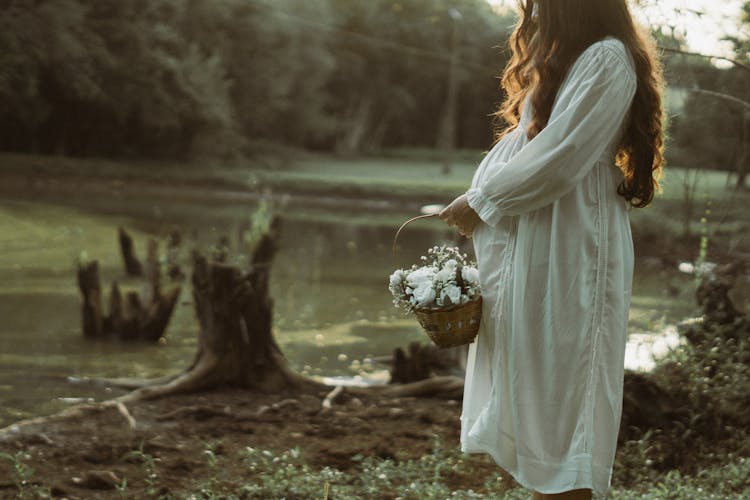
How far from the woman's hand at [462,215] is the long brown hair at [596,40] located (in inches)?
12.5

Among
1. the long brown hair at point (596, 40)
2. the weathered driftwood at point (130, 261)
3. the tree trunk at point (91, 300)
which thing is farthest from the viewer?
the weathered driftwood at point (130, 261)

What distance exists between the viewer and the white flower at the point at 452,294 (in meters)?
3.14

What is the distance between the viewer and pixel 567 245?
3119 millimetres

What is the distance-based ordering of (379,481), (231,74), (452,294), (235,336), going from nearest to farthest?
(452,294) < (379,481) < (235,336) < (231,74)

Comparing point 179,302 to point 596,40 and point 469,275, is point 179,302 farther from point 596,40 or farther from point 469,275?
point 596,40

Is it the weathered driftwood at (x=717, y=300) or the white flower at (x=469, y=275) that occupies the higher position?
the white flower at (x=469, y=275)

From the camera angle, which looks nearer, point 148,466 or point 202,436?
point 148,466

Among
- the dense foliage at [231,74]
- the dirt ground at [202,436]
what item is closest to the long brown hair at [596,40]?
the dirt ground at [202,436]

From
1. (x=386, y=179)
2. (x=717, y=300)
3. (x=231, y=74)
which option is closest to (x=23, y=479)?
(x=717, y=300)

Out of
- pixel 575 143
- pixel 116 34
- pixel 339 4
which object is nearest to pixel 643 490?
pixel 575 143

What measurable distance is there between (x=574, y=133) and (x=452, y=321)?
0.71m

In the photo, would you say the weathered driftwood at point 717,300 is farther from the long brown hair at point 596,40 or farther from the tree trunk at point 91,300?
the tree trunk at point 91,300

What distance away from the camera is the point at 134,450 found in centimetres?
521

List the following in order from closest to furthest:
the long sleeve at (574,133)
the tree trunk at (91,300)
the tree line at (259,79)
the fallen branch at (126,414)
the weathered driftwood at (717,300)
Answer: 1. the long sleeve at (574,133)
2. the fallen branch at (126,414)
3. the weathered driftwood at (717,300)
4. the tree trunk at (91,300)
5. the tree line at (259,79)
